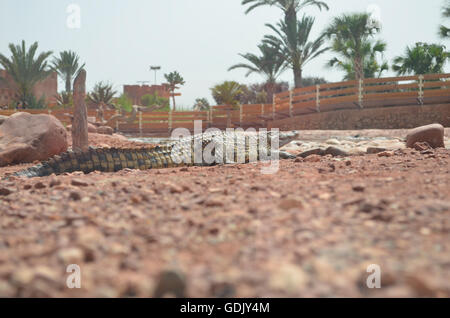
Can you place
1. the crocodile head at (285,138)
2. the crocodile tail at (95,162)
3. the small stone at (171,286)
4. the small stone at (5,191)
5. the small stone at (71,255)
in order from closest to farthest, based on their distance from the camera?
the small stone at (171,286)
the small stone at (71,255)
the small stone at (5,191)
the crocodile tail at (95,162)
the crocodile head at (285,138)

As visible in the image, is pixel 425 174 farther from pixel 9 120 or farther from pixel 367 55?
pixel 367 55

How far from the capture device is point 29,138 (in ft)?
21.0

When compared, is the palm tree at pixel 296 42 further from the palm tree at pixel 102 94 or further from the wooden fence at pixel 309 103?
the palm tree at pixel 102 94

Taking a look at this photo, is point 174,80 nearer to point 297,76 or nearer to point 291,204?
point 297,76

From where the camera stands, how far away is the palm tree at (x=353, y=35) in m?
21.3

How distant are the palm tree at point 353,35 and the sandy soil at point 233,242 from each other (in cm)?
2149

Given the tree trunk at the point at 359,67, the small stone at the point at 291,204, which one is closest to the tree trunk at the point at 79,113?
the small stone at the point at 291,204

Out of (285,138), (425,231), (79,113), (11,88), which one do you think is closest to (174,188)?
(425,231)

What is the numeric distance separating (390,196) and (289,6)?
72.1 ft

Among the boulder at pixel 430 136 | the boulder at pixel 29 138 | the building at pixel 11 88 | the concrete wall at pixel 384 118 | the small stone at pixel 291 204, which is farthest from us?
the building at pixel 11 88

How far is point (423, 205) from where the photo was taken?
163 cm

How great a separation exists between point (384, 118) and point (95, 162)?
579 inches

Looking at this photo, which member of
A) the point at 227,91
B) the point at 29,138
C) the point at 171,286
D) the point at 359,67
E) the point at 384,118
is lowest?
the point at 171,286

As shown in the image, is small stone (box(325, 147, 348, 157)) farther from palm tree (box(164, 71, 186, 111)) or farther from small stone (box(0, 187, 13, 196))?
palm tree (box(164, 71, 186, 111))
